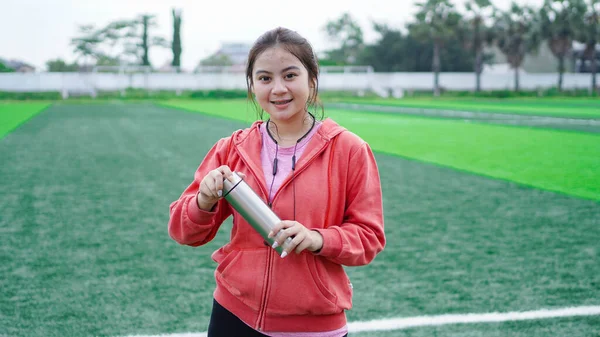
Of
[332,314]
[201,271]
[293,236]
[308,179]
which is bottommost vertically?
[201,271]

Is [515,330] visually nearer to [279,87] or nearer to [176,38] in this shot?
[279,87]

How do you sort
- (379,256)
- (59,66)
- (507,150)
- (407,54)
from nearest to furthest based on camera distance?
1. (379,256)
2. (507,150)
3. (59,66)
4. (407,54)

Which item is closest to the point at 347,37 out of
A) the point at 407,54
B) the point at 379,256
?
the point at 407,54

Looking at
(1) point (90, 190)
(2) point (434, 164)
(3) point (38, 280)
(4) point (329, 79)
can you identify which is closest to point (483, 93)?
(4) point (329, 79)

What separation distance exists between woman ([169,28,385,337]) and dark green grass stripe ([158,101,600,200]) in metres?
7.32

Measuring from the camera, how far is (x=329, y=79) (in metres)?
59.8

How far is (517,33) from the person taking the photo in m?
66.1

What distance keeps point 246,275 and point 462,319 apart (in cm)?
252

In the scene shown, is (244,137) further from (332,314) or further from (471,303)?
(471,303)

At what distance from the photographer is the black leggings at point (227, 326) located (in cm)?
220

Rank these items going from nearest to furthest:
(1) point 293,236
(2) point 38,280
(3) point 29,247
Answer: (1) point 293,236 → (2) point 38,280 → (3) point 29,247

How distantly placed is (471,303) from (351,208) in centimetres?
279

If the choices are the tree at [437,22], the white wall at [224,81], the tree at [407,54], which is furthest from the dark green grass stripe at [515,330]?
the tree at [407,54]

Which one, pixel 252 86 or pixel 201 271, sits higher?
pixel 252 86
